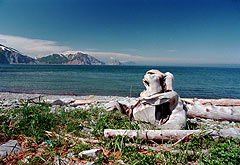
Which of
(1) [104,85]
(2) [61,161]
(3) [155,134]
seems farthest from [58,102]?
(1) [104,85]

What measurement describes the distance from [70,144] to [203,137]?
12.0ft

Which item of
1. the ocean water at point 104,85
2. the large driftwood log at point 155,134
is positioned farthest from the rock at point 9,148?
the ocean water at point 104,85

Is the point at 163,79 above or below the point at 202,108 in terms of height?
above

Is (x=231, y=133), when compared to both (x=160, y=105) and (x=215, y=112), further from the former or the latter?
(x=215, y=112)

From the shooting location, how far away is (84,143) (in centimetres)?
370

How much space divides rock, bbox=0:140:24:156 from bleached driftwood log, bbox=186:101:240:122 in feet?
23.5

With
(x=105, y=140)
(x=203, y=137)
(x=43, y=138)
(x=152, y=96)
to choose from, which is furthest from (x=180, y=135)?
(x=43, y=138)

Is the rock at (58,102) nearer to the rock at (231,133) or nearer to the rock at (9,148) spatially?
the rock at (9,148)

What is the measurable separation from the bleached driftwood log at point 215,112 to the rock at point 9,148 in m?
7.16

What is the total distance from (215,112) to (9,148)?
26.9 ft

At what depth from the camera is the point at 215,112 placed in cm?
687

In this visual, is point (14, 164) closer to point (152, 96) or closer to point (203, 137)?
point (152, 96)

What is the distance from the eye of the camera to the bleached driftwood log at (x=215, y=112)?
6.76 metres

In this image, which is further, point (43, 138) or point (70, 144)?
point (43, 138)
